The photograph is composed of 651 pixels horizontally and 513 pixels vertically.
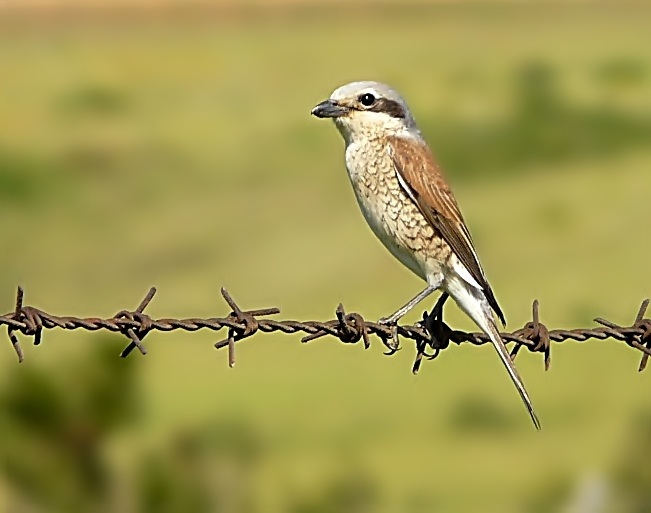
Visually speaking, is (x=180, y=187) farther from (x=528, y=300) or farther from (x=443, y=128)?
(x=528, y=300)

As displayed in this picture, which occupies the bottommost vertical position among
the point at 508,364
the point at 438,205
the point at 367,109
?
the point at 508,364

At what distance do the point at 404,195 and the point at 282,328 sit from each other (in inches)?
49.8

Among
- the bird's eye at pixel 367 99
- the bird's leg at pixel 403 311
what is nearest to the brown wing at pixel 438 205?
the bird's leg at pixel 403 311

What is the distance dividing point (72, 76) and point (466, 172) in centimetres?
629

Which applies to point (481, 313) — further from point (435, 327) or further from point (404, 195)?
point (404, 195)

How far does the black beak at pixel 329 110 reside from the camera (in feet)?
14.7

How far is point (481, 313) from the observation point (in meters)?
4.26

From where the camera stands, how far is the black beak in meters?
4.49

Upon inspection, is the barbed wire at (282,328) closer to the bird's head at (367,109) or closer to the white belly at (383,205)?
the white belly at (383,205)

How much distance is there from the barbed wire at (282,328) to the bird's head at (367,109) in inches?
33.6

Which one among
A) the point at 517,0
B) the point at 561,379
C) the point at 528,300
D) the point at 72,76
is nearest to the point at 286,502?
the point at 561,379

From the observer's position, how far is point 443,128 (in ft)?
47.5

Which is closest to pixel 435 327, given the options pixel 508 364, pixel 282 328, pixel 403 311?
pixel 403 311

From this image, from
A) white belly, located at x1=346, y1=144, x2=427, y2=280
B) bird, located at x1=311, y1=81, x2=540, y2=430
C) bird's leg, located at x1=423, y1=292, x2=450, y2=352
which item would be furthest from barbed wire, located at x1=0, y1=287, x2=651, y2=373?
white belly, located at x1=346, y1=144, x2=427, y2=280
